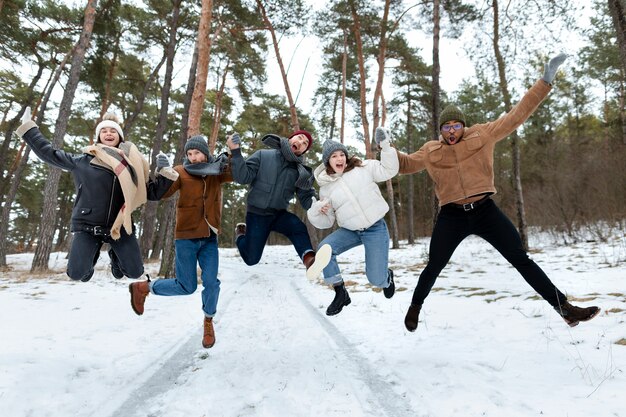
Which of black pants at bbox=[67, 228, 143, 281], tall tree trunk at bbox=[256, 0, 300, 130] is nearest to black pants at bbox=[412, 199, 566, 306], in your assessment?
black pants at bbox=[67, 228, 143, 281]

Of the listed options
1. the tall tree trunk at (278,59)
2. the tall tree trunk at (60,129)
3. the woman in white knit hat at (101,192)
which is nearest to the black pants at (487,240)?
the woman in white knit hat at (101,192)

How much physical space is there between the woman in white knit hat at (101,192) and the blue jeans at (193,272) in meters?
0.43

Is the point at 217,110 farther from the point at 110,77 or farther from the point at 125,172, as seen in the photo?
the point at 125,172

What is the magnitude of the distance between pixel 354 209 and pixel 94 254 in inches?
112

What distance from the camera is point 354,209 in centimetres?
395

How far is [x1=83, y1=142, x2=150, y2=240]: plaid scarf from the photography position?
3613 mm

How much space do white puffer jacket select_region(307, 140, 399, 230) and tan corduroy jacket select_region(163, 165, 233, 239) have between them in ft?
3.69

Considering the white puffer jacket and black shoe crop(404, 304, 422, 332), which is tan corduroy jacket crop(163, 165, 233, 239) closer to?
the white puffer jacket

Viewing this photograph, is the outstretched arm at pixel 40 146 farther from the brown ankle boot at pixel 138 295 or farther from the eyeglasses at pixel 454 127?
the eyeglasses at pixel 454 127

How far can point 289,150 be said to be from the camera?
13.5 ft

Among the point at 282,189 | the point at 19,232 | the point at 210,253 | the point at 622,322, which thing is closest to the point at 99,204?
the point at 210,253

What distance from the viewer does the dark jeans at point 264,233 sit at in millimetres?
4191

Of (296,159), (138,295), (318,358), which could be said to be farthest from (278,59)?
(318,358)

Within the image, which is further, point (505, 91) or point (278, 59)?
point (278, 59)
